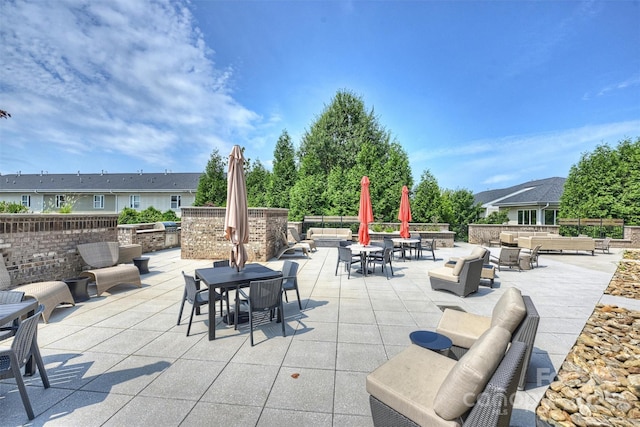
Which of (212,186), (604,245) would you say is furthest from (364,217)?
(212,186)

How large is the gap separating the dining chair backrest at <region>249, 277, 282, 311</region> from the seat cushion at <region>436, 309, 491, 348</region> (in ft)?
7.35

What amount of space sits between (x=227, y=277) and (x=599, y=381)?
16.3 feet

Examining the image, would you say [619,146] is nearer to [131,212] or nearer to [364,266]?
[364,266]

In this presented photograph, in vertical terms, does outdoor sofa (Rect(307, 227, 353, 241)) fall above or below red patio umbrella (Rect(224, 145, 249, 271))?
below

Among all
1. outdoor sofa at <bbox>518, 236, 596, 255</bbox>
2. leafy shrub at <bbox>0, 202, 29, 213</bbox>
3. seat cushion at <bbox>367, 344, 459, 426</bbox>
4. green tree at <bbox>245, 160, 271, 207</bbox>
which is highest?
green tree at <bbox>245, 160, 271, 207</bbox>

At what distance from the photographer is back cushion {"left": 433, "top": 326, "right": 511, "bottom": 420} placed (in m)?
1.59

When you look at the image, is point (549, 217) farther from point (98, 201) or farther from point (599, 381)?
point (98, 201)

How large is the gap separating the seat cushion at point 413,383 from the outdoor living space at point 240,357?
1.64 ft

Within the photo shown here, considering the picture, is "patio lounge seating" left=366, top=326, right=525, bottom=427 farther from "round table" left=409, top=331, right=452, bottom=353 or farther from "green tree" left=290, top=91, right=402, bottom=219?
"green tree" left=290, top=91, right=402, bottom=219

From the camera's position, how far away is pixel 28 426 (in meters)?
2.25

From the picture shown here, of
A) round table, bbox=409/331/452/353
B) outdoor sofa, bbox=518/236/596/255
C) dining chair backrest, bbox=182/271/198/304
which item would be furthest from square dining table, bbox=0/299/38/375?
outdoor sofa, bbox=518/236/596/255

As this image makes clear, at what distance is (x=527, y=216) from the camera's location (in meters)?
25.2

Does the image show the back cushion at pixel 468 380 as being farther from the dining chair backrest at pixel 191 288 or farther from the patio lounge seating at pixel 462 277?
the patio lounge seating at pixel 462 277

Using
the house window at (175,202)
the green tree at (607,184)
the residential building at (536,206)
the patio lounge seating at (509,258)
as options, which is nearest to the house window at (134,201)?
the house window at (175,202)
